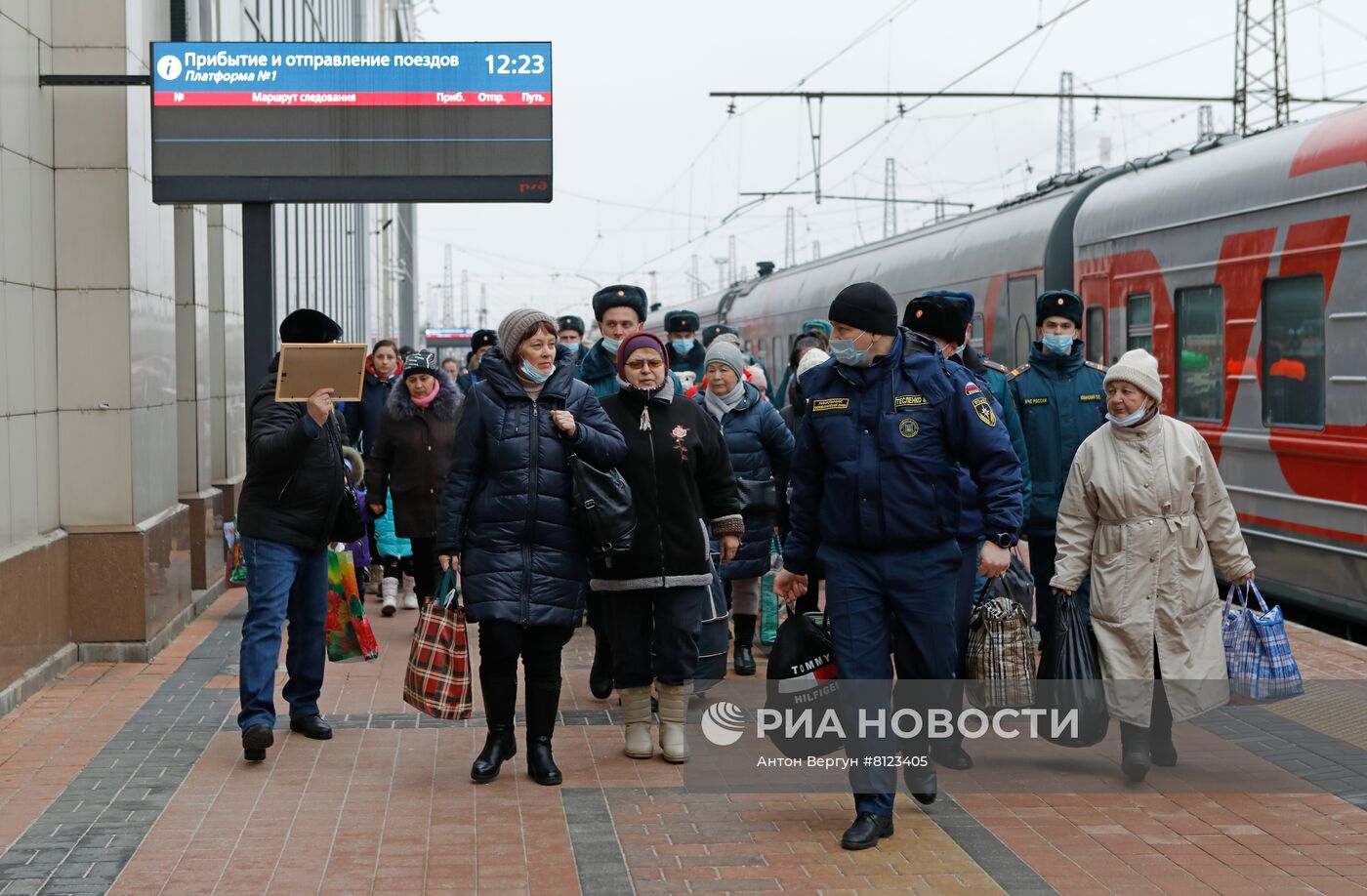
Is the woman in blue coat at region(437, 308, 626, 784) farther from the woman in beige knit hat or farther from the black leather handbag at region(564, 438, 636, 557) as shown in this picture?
the woman in beige knit hat

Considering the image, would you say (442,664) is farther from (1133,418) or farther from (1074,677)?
(1133,418)

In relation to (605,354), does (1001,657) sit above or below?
below

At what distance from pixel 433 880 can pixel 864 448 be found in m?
1.95

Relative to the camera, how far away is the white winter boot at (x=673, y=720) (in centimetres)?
681

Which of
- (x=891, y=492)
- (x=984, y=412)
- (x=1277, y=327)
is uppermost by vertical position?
(x=1277, y=327)

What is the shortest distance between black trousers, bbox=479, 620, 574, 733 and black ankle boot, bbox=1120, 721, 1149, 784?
2100 millimetres

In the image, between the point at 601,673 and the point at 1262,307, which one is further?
the point at 1262,307

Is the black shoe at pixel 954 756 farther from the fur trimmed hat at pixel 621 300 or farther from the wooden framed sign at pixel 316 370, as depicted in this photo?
the wooden framed sign at pixel 316 370

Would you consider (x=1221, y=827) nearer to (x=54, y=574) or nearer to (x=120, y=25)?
(x=54, y=574)

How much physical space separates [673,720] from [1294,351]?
5009 mm

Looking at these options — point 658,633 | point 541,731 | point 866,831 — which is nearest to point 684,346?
point 658,633

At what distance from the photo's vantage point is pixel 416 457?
10.6 meters

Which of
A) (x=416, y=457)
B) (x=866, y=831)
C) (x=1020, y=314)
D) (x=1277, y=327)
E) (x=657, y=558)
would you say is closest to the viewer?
(x=866, y=831)

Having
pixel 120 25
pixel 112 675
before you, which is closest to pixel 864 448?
pixel 112 675
